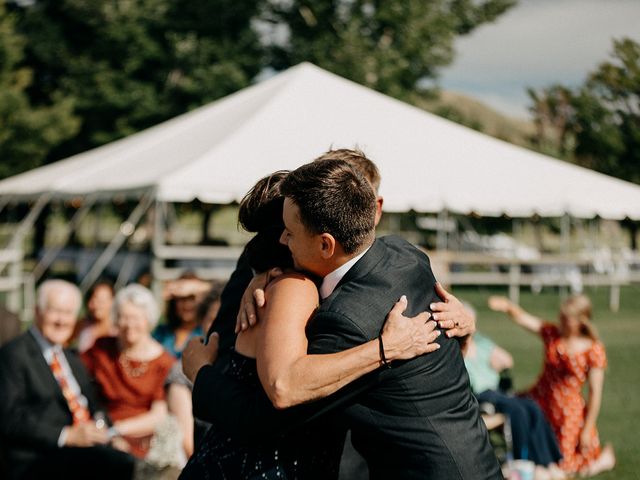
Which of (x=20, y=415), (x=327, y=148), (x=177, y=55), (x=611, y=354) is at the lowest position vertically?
(x=20, y=415)

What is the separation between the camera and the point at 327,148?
32.5 ft

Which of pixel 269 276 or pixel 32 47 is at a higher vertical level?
pixel 32 47

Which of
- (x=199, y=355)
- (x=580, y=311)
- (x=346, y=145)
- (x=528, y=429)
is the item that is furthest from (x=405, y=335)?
(x=346, y=145)

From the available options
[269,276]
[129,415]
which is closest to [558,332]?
[129,415]

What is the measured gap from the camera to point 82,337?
7168 mm

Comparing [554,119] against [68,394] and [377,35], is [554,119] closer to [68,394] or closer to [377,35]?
[377,35]

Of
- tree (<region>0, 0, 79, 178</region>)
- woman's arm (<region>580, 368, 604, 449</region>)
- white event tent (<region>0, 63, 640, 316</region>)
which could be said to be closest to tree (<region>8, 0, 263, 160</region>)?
tree (<region>0, 0, 79, 178</region>)

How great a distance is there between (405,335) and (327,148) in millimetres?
7856

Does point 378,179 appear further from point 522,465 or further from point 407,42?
point 407,42

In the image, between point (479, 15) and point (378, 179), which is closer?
point (378, 179)

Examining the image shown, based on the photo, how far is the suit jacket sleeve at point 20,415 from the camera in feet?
14.6

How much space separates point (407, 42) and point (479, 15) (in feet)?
16.3

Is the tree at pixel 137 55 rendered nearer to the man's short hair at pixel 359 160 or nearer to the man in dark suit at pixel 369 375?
the man's short hair at pixel 359 160

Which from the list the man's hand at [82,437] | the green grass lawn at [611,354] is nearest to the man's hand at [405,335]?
the man's hand at [82,437]
